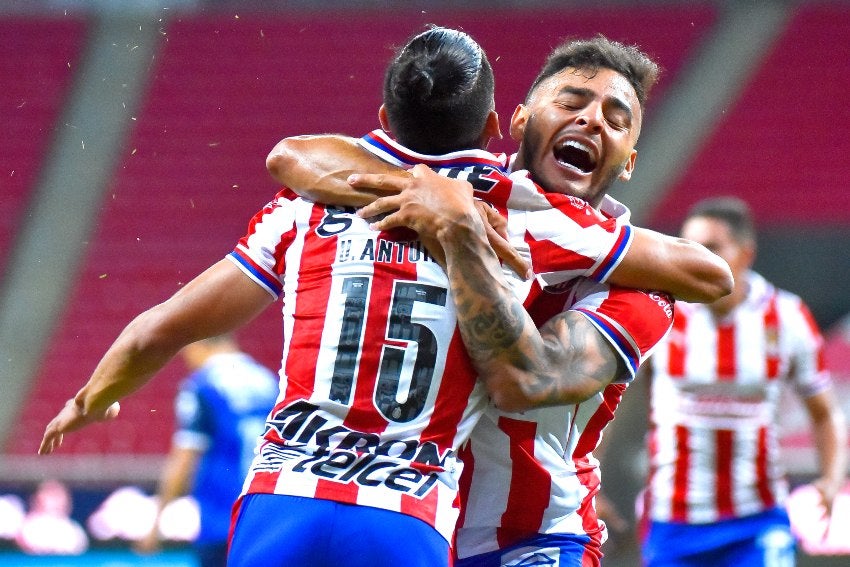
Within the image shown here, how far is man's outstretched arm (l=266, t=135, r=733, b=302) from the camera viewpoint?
94.0 inches

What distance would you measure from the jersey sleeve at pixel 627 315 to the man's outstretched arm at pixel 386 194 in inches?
1.1

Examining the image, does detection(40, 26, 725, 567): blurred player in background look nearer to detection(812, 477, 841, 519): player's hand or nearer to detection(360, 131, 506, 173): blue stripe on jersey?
detection(360, 131, 506, 173): blue stripe on jersey

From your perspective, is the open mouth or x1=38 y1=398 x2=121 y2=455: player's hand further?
the open mouth

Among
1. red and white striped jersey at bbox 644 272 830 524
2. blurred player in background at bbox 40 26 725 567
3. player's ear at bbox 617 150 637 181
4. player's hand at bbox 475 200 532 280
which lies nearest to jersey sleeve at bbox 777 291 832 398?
red and white striped jersey at bbox 644 272 830 524

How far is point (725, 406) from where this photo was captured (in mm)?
5062

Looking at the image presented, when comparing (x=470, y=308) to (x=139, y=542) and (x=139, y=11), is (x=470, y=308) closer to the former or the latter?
(x=139, y=542)

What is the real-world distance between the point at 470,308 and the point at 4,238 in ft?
31.8

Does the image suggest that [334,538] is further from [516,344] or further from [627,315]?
[627,315]

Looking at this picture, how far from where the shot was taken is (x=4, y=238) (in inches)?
437

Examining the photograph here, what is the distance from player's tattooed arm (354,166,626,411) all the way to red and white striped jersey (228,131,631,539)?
4cm

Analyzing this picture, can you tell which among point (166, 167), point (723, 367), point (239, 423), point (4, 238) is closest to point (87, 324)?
point (4, 238)

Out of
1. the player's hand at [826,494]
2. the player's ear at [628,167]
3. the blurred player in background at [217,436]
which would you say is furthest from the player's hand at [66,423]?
the blurred player in background at [217,436]

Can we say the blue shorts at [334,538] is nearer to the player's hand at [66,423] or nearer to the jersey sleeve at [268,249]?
the jersey sleeve at [268,249]

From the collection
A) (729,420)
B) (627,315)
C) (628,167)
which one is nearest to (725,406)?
(729,420)
